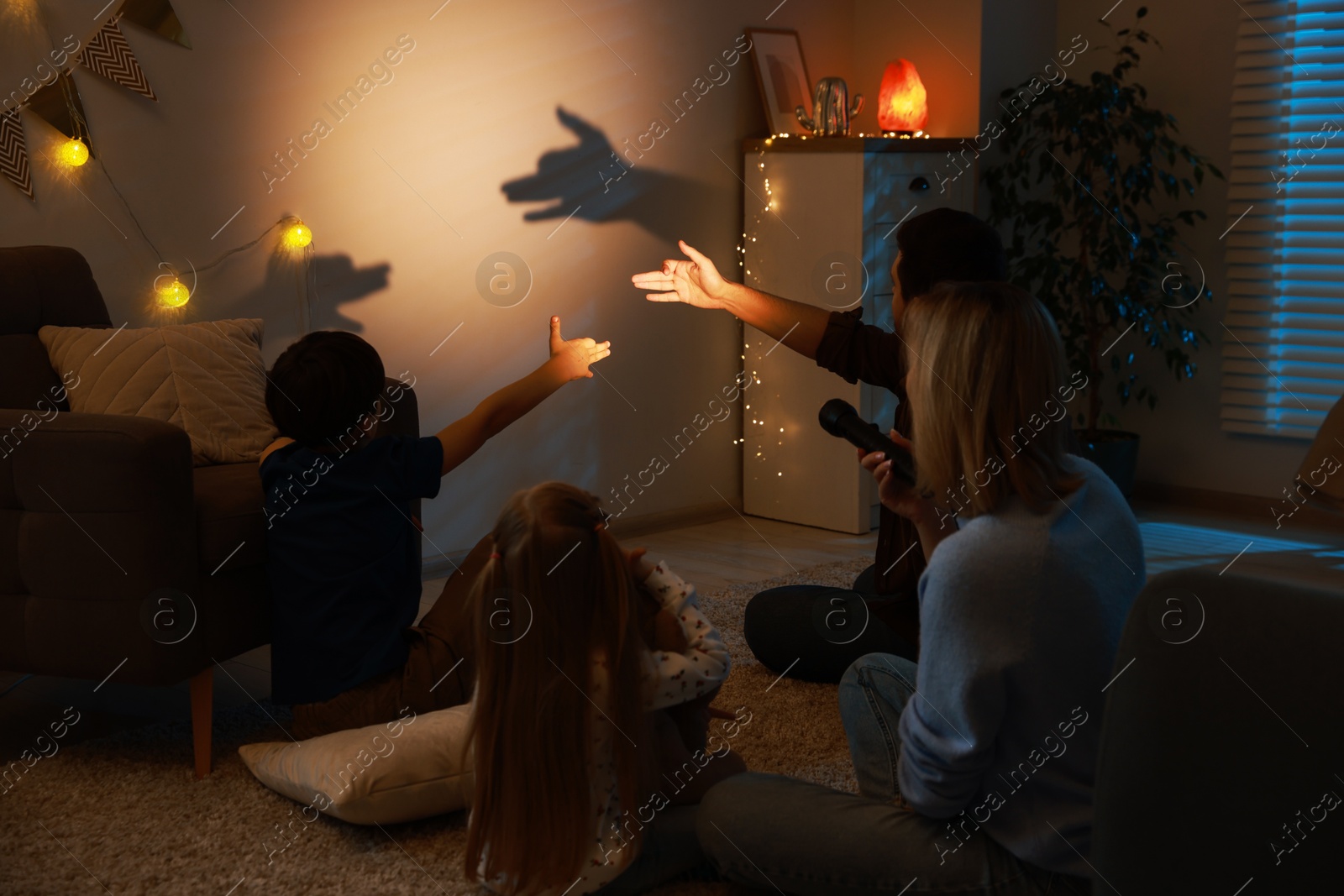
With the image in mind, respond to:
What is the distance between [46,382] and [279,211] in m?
0.76

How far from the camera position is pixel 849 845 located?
1.39 m

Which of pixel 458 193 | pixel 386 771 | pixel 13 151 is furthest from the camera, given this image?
pixel 458 193

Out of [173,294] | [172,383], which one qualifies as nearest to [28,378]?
[172,383]

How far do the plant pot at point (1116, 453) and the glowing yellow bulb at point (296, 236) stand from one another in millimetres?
2447

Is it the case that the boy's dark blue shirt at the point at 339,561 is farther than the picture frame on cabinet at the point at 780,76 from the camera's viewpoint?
No

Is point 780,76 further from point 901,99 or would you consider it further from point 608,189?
point 608,189

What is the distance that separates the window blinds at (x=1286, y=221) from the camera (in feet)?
12.0

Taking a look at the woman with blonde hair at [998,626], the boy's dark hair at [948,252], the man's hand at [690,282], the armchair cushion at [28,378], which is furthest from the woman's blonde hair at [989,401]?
the armchair cushion at [28,378]

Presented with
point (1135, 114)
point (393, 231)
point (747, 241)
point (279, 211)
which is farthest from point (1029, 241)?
point (279, 211)

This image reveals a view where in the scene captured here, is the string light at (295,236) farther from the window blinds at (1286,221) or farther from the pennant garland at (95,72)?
the window blinds at (1286,221)

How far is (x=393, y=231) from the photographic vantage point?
3139mm

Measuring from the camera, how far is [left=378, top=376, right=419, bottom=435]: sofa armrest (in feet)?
7.81

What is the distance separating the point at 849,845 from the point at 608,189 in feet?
8.40

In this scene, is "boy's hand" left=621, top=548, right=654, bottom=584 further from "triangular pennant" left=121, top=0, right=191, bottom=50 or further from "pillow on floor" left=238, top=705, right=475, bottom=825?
"triangular pennant" left=121, top=0, right=191, bottom=50
